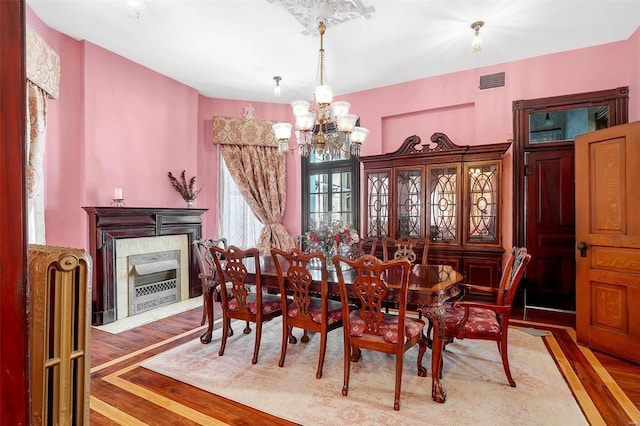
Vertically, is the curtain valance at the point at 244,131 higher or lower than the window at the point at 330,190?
higher

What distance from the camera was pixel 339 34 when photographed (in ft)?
11.8

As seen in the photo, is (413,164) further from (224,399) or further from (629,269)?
(224,399)

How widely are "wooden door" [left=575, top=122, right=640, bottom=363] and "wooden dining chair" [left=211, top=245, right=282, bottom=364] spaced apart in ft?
9.38

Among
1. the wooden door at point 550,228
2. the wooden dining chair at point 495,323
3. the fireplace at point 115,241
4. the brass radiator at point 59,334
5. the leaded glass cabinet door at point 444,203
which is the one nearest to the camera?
the brass radiator at point 59,334

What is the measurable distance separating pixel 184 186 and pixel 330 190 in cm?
229

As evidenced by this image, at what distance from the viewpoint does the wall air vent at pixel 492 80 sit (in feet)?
14.2

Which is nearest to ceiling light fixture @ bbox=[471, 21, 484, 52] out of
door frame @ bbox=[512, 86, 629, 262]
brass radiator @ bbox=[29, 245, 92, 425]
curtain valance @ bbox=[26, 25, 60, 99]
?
door frame @ bbox=[512, 86, 629, 262]

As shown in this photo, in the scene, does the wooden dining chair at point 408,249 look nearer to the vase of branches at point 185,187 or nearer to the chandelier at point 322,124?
the chandelier at point 322,124

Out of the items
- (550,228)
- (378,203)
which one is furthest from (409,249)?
(550,228)

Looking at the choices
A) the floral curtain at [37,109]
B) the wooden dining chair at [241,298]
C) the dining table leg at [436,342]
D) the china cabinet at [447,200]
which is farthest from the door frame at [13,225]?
the china cabinet at [447,200]

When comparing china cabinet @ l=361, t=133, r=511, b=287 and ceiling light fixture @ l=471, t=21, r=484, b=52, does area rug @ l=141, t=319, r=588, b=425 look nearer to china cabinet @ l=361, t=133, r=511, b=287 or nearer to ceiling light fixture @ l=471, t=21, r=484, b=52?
china cabinet @ l=361, t=133, r=511, b=287

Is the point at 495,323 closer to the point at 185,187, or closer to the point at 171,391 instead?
the point at 171,391

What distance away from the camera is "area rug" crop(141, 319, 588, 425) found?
2.07 m

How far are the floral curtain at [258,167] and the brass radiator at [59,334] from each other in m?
4.39
